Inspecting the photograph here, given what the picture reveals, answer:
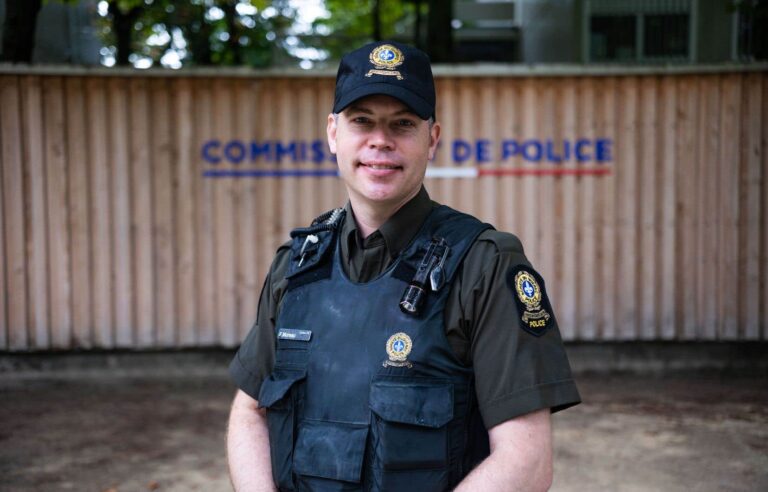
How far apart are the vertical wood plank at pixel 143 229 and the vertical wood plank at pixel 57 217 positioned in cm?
62

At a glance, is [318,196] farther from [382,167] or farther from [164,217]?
[382,167]

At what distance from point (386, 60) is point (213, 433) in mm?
4391

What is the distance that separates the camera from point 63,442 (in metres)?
5.41

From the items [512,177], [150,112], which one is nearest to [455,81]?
[512,177]

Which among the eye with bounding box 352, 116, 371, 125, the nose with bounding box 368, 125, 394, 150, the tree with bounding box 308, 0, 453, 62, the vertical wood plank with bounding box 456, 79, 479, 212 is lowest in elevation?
the nose with bounding box 368, 125, 394, 150

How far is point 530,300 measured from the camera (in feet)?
5.40

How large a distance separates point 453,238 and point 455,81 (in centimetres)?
576

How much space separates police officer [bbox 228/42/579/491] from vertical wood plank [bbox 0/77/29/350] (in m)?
6.01

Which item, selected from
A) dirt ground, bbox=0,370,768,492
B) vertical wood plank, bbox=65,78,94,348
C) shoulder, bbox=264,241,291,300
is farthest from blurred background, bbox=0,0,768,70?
shoulder, bbox=264,241,291,300

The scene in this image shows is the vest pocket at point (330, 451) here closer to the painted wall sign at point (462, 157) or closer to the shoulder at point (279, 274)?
the shoulder at point (279, 274)

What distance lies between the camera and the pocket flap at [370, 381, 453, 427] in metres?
1.65

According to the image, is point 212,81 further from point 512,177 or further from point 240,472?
point 240,472

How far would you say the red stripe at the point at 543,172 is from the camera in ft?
24.2

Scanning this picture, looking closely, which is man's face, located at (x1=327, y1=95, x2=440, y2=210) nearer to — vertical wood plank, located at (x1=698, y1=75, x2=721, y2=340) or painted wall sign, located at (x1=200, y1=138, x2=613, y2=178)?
painted wall sign, located at (x1=200, y1=138, x2=613, y2=178)
